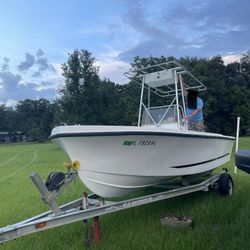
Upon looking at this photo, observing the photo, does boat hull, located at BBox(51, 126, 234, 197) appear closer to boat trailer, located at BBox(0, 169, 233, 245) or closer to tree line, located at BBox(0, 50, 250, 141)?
boat trailer, located at BBox(0, 169, 233, 245)

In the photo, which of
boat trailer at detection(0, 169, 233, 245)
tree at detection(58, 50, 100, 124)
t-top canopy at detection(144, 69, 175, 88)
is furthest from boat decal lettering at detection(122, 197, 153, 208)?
tree at detection(58, 50, 100, 124)

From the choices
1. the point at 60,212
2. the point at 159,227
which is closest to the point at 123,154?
the point at 60,212

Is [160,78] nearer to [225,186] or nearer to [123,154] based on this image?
[225,186]

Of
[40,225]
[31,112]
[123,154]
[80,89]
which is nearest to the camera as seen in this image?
[40,225]

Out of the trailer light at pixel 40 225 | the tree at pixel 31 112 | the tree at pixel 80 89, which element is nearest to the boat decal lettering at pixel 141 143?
the trailer light at pixel 40 225

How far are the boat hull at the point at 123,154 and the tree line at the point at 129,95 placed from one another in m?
Answer: 10.7

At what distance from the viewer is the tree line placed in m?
31.5

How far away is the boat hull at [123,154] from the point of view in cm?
420

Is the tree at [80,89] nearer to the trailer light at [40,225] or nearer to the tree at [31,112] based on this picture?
the trailer light at [40,225]

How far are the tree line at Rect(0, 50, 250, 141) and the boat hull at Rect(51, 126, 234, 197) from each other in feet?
35.1

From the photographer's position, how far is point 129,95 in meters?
29.2

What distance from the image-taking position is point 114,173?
4422 mm

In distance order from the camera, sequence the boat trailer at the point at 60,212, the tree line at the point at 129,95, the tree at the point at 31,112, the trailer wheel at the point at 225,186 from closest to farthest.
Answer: the boat trailer at the point at 60,212 < the trailer wheel at the point at 225,186 < the tree line at the point at 129,95 < the tree at the point at 31,112

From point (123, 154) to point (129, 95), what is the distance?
82.0ft
